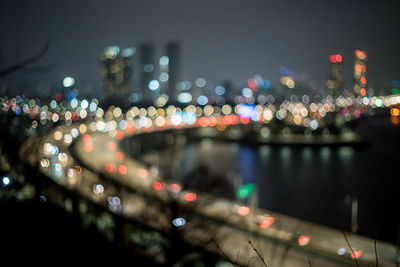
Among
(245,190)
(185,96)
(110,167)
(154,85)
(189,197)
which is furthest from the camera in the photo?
(154,85)

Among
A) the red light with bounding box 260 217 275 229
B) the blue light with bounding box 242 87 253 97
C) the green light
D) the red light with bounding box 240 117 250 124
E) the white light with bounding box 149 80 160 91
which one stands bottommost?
the green light

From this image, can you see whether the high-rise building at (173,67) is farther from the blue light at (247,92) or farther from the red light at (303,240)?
the red light at (303,240)

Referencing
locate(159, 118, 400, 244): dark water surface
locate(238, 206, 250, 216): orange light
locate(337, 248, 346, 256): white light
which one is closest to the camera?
locate(337, 248, 346, 256): white light

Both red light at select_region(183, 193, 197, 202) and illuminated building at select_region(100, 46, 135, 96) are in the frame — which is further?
illuminated building at select_region(100, 46, 135, 96)

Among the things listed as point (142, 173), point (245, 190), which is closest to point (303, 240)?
point (142, 173)

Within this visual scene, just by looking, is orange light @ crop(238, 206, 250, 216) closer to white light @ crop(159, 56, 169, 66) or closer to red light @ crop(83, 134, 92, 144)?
red light @ crop(83, 134, 92, 144)

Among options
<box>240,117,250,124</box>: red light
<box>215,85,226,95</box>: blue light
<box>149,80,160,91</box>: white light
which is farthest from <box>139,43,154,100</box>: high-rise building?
<box>240,117,250,124</box>: red light

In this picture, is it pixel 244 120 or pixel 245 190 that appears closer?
pixel 245 190

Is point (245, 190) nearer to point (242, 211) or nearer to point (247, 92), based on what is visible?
A: point (242, 211)
